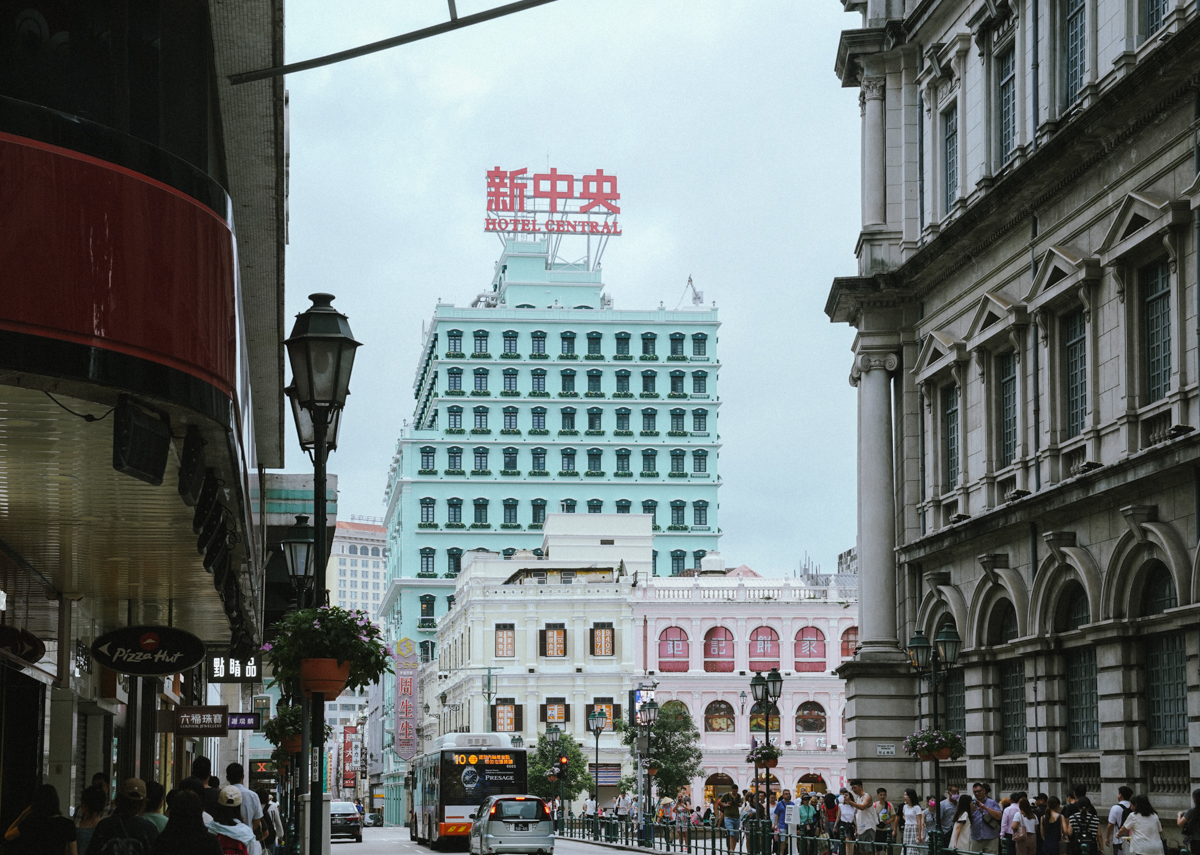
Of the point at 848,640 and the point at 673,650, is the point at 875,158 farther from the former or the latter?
the point at 848,640

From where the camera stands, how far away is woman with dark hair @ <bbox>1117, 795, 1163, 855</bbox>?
69.2ft

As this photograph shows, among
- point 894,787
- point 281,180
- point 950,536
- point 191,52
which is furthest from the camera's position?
point 894,787

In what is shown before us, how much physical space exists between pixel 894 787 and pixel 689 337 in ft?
293

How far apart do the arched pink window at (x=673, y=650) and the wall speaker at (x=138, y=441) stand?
80.7m

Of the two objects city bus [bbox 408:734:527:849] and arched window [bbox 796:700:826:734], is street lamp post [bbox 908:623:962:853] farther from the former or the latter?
arched window [bbox 796:700:826:734]

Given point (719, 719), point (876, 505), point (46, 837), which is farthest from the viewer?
point (719, 719)

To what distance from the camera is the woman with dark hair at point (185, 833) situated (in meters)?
11.1

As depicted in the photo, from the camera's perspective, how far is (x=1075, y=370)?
29578mm

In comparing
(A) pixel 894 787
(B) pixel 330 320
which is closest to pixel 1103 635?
(A) pixel 894 787

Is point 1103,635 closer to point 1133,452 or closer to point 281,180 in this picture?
point 1133,452

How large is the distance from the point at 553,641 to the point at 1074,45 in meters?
65.4

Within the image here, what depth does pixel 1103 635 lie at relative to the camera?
26766 millimetres

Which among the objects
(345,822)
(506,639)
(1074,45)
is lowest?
(345,822)

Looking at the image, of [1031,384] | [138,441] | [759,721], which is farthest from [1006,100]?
[759,721]
